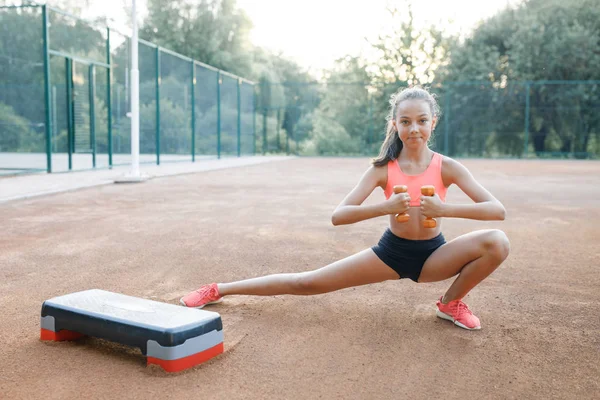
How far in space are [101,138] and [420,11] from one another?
2109 cm

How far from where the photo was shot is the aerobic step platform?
7.80ft

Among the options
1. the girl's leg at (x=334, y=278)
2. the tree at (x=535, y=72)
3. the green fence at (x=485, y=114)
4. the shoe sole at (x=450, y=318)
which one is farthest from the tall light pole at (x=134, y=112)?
the tree at (x=535, y=72)

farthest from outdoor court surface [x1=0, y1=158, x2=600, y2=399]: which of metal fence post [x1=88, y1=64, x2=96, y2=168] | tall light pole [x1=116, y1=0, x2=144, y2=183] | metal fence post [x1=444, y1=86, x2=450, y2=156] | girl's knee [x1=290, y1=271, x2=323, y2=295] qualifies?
metal fence post [x1=444, y1=86, x2=450, y2=156]

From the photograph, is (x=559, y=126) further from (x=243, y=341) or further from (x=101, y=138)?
(x=243, y=341)

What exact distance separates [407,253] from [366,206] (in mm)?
334

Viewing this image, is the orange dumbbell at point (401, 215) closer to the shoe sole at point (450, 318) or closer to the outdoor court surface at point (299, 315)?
the outdoor court surface at point (299, 315)

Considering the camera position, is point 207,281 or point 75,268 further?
point 75,268

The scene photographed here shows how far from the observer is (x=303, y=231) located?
5848mm

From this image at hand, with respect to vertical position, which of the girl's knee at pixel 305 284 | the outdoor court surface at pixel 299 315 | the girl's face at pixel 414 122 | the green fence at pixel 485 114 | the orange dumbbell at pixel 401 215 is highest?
the green fence at pixel 485 114

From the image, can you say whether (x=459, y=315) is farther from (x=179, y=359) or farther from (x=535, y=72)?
(x=535, y=72)

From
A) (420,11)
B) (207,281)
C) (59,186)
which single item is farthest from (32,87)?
(420,11)

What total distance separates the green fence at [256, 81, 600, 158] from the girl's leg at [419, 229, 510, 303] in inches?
784

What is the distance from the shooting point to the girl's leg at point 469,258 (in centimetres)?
285

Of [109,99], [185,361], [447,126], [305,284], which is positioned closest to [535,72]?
[447,126]
